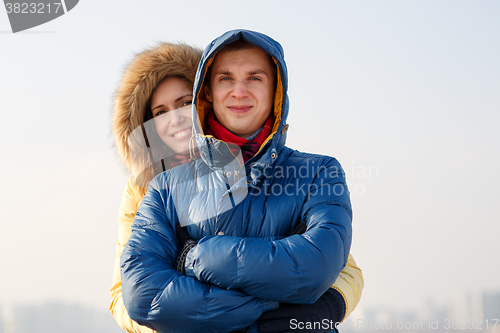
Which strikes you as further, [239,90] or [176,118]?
[176,118]

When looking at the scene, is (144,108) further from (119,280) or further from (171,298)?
(171,298)

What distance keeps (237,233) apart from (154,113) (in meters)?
1.57

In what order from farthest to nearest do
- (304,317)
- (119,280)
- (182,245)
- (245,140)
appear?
(119,280) → (245,140) → (182,245) → (304,317)

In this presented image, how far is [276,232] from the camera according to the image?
1987mm

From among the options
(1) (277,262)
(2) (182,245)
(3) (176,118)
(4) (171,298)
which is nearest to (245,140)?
(2) (182,245)

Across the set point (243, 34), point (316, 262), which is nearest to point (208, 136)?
point (243, 34)

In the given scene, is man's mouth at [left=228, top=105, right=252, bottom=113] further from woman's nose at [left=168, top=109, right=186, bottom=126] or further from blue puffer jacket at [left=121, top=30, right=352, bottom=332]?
woman's nose at [left=168, top=109, right=186, bottom=126]

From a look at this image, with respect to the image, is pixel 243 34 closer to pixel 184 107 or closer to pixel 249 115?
pixel 249 115

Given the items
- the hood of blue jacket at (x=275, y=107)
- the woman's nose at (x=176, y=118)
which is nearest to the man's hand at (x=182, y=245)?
the hood of blue jacket at (x=275, y=107)

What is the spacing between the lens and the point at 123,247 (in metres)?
2.81

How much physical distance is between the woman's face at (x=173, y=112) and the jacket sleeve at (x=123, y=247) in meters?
0.41

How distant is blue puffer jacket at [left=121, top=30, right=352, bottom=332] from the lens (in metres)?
1.79

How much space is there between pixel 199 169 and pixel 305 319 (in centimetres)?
89

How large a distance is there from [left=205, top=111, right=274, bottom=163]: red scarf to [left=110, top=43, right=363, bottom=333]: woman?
771 mm
